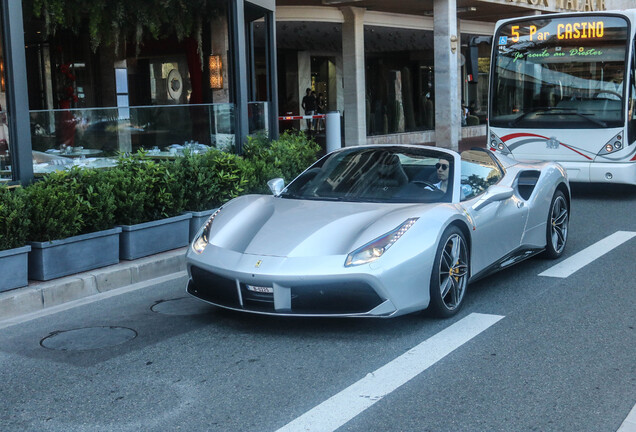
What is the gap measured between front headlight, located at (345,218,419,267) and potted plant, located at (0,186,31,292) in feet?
10.2

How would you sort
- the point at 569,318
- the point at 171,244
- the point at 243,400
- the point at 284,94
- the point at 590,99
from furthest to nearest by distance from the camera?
the point at 284,94
the point at 590,99
the point at 171,244
the point at 569,318
the point at 243,400

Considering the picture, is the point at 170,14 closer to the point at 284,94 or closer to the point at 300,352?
the point at 300,352

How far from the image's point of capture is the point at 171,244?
346 inches

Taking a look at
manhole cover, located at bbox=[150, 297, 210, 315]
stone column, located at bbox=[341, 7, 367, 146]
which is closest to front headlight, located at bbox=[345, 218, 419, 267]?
manhole cover, located at bbox=[150, 297, 210, 315]

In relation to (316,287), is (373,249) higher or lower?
higher

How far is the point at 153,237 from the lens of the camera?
8.53 meters

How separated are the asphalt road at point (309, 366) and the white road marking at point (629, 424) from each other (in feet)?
0.11

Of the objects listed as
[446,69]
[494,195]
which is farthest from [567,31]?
[446,69]

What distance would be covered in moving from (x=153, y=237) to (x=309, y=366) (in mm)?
3862

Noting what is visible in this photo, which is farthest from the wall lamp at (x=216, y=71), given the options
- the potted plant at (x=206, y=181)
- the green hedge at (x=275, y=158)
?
the potted plant at (x=206, y=181)

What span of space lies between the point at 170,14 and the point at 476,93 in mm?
23996

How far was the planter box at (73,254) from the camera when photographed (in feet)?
23.9

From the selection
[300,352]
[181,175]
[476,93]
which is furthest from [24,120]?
[476,93]

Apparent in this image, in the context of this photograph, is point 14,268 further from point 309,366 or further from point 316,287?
point 309,366
